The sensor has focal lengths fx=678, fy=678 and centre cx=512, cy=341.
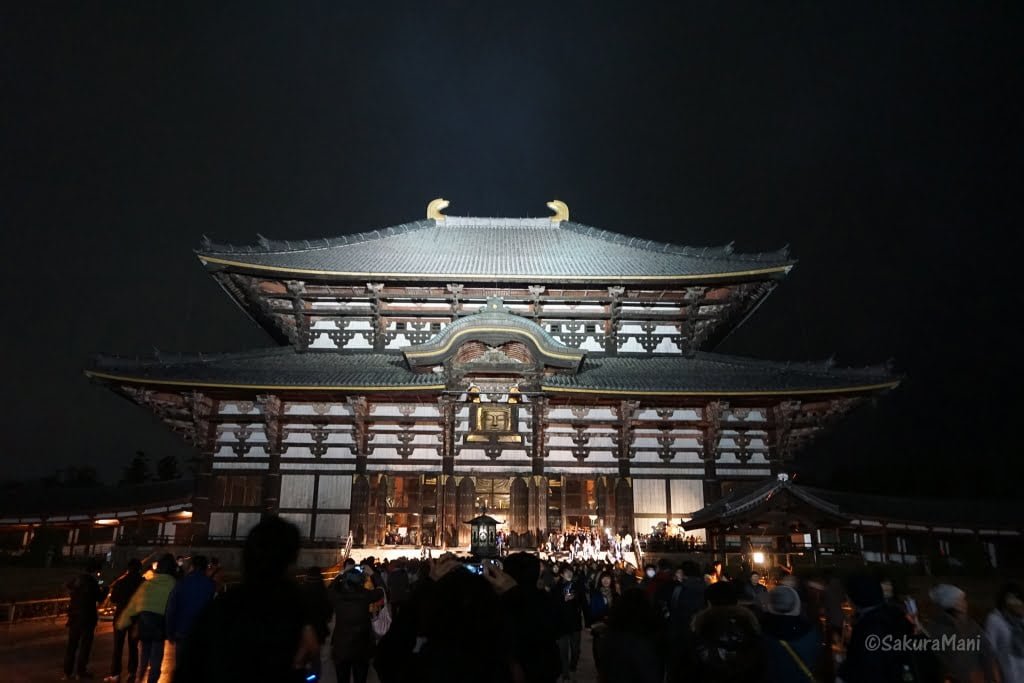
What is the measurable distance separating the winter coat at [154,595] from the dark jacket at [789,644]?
737 centimetres

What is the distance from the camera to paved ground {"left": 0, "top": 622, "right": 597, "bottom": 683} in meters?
11.5

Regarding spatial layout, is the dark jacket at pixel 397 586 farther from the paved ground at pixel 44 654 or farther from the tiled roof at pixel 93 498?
the tiled roof at pixel 93 498

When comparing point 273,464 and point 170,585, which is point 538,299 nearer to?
point 273,464

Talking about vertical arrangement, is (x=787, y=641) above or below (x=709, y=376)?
below

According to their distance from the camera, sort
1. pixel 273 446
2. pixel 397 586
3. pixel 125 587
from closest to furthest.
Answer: pixel 125 587, pixel 397 586, pixel 273 446

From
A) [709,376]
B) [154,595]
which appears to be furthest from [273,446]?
[154,595]

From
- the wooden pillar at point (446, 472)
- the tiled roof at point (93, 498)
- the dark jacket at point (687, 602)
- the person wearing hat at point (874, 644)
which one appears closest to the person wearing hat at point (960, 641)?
the person wearing hat at point (874, 644)

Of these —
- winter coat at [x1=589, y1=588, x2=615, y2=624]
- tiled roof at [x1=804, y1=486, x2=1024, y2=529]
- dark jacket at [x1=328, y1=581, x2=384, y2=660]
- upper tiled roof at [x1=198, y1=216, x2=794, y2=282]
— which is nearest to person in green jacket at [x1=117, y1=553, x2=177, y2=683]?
dark jacket at [x1=328, y1=581, x2=384, y2=660]

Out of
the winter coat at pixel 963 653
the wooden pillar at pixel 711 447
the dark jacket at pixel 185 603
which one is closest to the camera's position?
the winter coat at pixel 963 653

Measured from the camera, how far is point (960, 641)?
259 inches

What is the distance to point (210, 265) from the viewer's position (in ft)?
93.0

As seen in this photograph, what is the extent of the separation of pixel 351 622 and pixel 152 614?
8.71 feet

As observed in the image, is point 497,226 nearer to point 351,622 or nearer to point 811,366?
point 811,366

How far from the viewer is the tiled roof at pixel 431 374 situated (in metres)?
25.3
